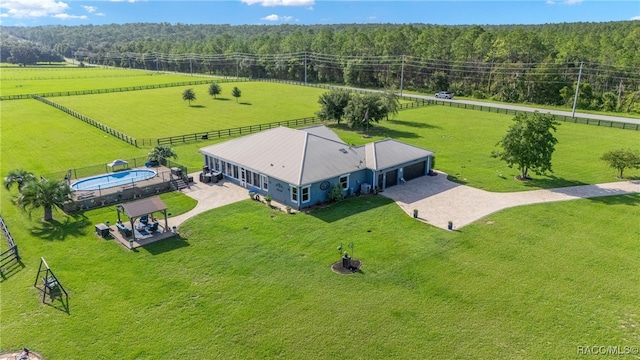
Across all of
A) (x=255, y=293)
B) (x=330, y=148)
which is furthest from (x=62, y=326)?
(x=330, y=148)

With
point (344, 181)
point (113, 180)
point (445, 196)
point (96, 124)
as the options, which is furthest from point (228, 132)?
point (445, 196)

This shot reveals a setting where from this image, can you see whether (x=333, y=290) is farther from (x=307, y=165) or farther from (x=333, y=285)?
(x=307, y=165)

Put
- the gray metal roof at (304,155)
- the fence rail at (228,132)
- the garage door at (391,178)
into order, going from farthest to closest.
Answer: the fence rail at (228,132) → the garage door at (391,178) → the gray metal roof at (304,155)

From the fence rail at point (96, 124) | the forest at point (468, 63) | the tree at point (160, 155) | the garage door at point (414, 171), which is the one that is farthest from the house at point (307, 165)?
the forest at point (468, 63)

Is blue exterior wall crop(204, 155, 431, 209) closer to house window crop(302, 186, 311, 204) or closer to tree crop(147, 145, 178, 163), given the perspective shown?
house window crop(302, 186, 311, 204)

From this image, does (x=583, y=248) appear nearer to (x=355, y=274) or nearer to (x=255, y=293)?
(x=355, y=274)

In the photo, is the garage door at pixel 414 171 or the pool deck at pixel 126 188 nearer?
the pool deck at pixel 126 188

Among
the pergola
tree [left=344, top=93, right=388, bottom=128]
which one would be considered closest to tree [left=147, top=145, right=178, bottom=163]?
the pergola

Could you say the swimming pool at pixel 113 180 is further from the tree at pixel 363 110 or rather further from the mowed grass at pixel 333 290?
the tree at pixel 363 110
